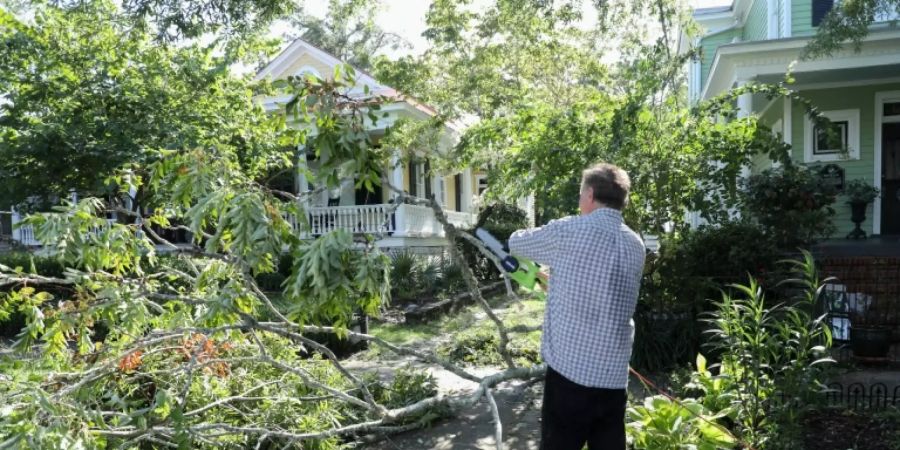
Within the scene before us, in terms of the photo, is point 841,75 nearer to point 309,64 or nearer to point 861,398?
point 861,398

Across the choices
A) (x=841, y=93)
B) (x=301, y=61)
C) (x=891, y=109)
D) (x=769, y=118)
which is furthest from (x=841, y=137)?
(x=301, y=61)

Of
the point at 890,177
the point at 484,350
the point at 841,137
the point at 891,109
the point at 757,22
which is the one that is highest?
the point at 757,22

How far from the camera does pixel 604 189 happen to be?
294 centimetres

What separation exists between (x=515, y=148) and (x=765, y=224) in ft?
10.1

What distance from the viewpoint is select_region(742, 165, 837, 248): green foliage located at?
7180 millimetres

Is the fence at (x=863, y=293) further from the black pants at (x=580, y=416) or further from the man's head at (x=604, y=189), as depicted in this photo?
the man's head at (x=604, y=189)

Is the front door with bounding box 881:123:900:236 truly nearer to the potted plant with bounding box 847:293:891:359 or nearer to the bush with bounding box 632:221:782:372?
the potted plant with bounding box 847:293:891:359

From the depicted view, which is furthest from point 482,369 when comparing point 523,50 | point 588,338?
point 523,50

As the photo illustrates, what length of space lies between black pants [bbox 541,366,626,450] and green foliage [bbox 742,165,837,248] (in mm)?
5041

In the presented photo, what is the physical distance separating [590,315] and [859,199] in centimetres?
1008

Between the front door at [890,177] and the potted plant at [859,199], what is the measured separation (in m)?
1.08

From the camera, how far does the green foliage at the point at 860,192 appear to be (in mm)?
10617

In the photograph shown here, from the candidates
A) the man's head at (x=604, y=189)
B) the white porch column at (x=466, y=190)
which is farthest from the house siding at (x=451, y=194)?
the man's head at (x=604, y=189)

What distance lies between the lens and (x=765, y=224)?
7.34 metres
